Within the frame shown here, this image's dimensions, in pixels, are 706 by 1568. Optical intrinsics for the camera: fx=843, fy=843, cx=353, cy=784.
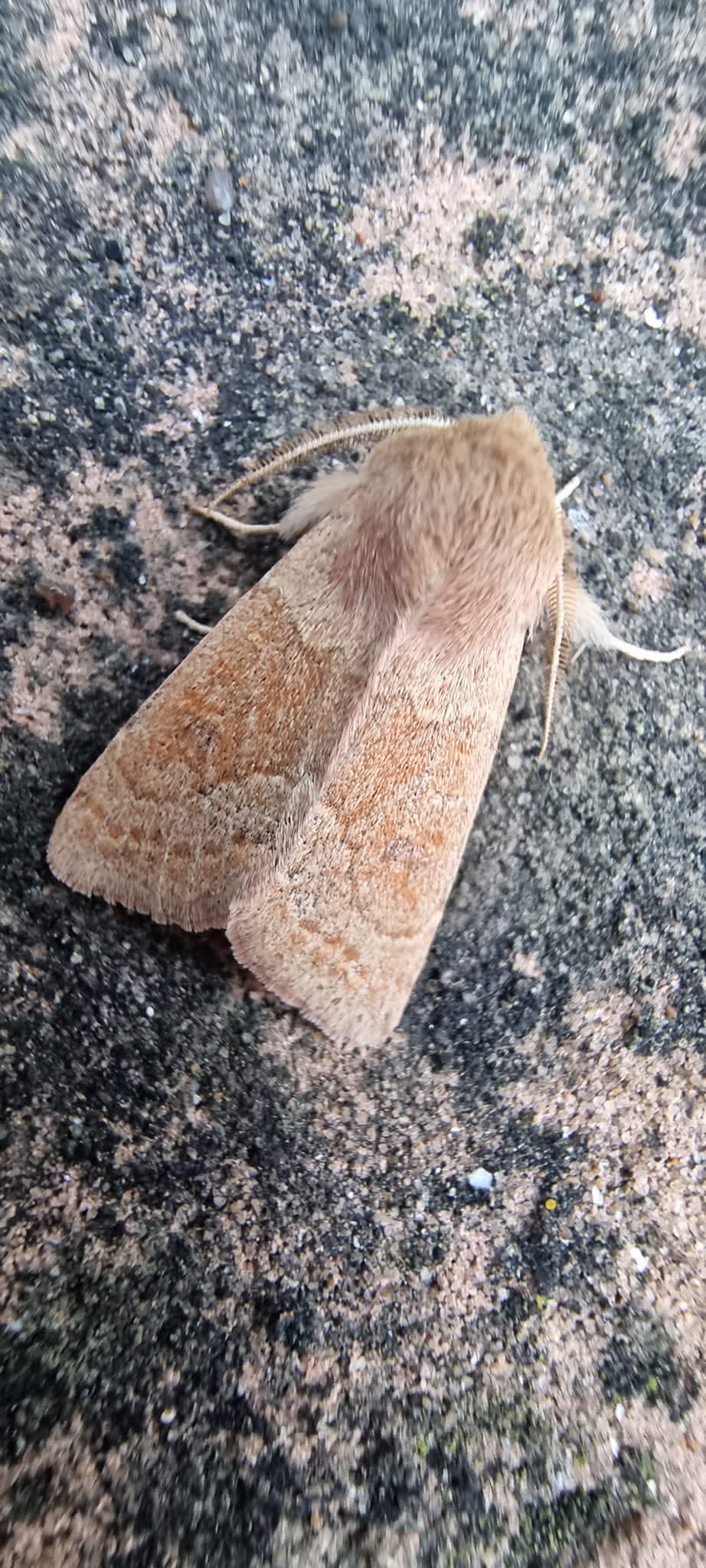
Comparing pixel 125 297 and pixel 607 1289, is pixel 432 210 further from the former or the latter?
pixel 607 1289

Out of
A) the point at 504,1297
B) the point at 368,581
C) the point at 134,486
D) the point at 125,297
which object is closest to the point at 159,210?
the point at 125,297

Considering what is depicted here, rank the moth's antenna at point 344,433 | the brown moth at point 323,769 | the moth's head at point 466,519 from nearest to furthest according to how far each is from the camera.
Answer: the moth's head at point 466,519, the brown moth at point 323,769, the moth's antenna at point 344,433

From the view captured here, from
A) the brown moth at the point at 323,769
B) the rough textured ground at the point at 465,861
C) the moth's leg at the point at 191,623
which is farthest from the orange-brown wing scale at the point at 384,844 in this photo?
the moth's leg at the point at 191,623

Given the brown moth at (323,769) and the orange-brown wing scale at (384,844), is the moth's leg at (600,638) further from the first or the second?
the orange-brown wing scale at (384,844)

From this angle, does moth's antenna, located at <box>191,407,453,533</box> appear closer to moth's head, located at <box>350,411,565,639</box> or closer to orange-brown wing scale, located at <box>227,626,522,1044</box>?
moth's head, located at <box>350,411,565,639</box>

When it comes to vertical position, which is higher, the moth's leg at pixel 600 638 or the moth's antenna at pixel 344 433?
the moth's antenna at pixel 344 433

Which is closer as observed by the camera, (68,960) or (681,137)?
(68,960)

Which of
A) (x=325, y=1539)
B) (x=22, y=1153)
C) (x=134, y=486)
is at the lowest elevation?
(x=325, y=1539)
